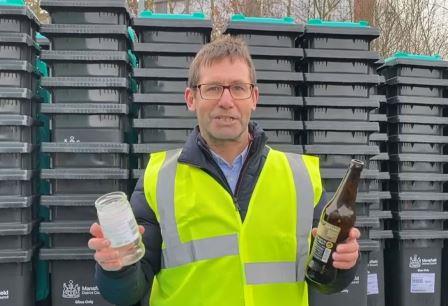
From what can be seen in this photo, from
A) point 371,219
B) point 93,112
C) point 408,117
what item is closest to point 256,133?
point 93,112

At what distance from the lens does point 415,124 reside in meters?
3.40

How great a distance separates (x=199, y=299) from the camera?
1.74m

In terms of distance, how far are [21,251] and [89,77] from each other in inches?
40.0

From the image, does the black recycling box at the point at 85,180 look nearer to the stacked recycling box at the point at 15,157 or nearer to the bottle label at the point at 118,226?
the stacked recycling box at the point at 15,157

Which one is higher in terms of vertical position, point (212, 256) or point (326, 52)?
point (326, 52)

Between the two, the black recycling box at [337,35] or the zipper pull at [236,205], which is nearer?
the zipper pull at [236,205]

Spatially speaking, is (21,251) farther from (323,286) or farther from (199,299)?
(323,286)

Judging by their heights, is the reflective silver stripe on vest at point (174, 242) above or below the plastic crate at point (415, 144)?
below

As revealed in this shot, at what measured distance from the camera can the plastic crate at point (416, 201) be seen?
333cm

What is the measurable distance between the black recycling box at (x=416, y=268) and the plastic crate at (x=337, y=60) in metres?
1.14

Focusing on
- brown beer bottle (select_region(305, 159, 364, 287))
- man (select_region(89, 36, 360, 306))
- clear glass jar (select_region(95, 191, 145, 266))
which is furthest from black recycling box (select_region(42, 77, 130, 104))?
brown beer bottle (select_region(305, 159, 364, 287))

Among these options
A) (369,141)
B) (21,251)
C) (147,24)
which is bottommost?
(21,251)

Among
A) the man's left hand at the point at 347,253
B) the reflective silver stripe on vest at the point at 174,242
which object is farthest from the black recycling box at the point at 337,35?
the man's left hand at the point at 347,253

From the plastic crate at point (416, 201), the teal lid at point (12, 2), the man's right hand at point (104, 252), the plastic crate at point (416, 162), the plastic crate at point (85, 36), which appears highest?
the teal lid at point (12, 2)
